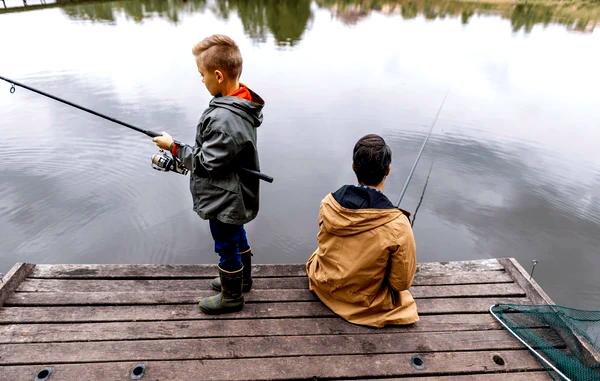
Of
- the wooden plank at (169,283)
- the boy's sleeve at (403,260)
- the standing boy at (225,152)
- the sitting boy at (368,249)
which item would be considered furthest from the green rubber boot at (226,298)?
the boy's sleeve at (403,260)

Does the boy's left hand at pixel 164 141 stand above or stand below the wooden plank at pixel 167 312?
above

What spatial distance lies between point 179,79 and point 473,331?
968 centimetres

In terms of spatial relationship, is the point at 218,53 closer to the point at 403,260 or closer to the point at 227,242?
the point at 227,242

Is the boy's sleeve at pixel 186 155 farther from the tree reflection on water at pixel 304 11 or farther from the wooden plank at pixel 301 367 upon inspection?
the tree reflection on water at pixel 304 11

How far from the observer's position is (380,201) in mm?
2189

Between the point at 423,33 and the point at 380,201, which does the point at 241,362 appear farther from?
the point at 423,33

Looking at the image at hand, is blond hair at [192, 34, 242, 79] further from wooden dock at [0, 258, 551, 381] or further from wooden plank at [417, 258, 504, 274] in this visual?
wooden plank at [417, 258, 504, 274]

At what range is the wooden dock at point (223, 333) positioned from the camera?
2.12 metres

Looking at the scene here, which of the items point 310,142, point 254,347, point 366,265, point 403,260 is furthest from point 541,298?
point 310,142

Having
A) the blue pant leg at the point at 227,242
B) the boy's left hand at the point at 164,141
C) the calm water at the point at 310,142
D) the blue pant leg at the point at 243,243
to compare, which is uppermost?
the boy's left hand at the point at 164,141

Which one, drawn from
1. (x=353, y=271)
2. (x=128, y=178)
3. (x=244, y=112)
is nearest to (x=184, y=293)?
(x=353, y=271)

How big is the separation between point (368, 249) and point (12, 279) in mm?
2329

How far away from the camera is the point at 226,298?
2.47 meters

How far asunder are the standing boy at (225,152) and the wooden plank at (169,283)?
1.33 feet
